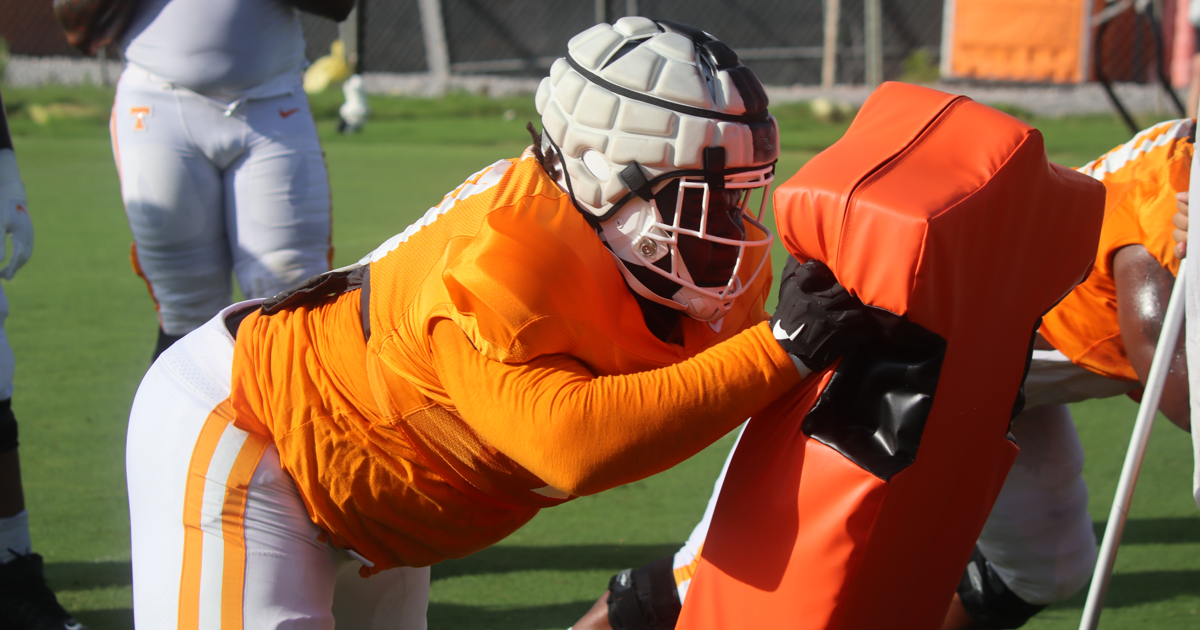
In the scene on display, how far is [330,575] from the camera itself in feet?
6.22

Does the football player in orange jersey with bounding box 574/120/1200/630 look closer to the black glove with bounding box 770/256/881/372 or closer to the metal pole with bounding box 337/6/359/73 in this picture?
the black glove with bounding box 770/256/881/372

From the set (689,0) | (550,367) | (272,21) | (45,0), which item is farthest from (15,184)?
(45,0)

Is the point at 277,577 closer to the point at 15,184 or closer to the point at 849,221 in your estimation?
the point at 849,221

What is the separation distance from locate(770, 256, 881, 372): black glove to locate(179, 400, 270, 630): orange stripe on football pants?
93 cm

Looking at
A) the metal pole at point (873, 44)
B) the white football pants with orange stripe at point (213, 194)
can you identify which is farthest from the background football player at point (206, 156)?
the metal pole at point (873, 44)

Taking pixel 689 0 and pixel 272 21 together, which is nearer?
pixel 272 21

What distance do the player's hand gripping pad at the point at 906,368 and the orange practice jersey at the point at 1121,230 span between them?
83 cm

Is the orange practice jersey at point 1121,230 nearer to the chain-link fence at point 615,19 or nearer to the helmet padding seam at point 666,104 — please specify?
the helmet padding seam at point 666,104

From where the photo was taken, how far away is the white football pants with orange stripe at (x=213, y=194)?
10.9 feet

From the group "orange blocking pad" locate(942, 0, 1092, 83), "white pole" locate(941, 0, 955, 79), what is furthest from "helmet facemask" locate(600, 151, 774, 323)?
"white pole" locate(941, 0, 955, 79)

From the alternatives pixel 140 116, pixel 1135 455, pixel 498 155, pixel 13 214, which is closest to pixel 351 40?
pixel 498 155

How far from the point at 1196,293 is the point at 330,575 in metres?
1.55

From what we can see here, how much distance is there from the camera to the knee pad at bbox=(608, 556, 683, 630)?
→ 7.70 feet

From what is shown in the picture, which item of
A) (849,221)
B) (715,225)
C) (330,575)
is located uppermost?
(849,221)
